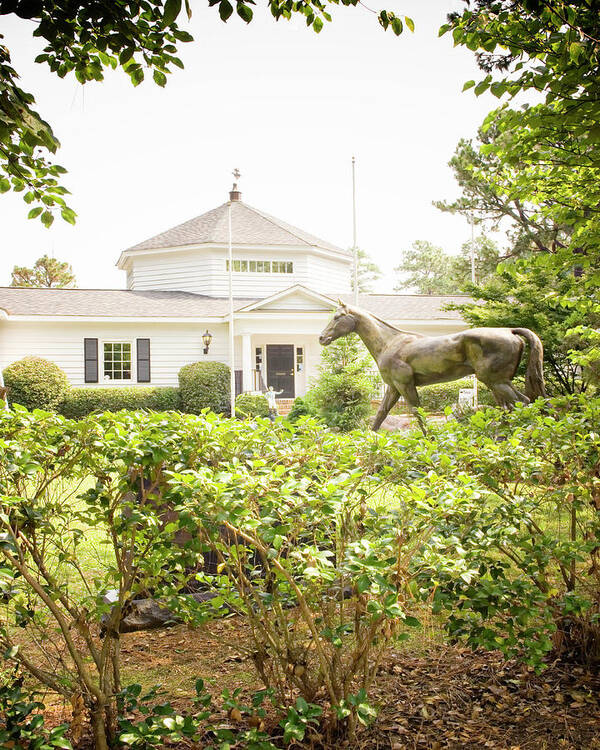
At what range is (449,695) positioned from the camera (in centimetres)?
324

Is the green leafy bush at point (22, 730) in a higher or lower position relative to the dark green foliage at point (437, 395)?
lower

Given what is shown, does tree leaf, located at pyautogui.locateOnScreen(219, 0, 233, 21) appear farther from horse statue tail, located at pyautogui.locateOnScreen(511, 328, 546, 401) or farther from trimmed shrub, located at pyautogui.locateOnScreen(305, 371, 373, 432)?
trimmed shrub, located at pyautogui.locateOnScreen(305, 371, 373, 432)

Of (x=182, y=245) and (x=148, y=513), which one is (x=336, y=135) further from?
(x=148, y=513)

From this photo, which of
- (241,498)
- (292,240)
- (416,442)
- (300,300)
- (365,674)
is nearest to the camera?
(241,498)

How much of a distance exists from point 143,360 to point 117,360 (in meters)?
1.10

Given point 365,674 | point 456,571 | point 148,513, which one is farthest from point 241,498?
point 365,674

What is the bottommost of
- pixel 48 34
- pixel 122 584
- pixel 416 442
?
pixel 122 584

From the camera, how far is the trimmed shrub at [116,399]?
23.2m

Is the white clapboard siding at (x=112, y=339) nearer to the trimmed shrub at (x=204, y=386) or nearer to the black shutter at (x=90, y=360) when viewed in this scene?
the black shutter at (x=90, y=360)

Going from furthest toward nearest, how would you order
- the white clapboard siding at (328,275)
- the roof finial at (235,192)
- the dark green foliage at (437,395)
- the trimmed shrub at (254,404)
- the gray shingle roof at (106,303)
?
1. the roof finial at (235,192)
2. the white clapboard siding at (328,275)
3. the gray shingle roof at (106,303)
4. the dark green foliage at (437,395)
5. the trimmed shrub at (254,404)

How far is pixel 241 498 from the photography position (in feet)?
7.61

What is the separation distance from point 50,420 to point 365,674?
1941 mm

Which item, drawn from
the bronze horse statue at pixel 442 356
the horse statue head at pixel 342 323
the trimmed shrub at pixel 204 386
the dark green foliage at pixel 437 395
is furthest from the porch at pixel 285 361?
the bronze horse statue at pixel 442 356

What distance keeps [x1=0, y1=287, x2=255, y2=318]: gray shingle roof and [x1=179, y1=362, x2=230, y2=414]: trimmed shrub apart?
265 cm
